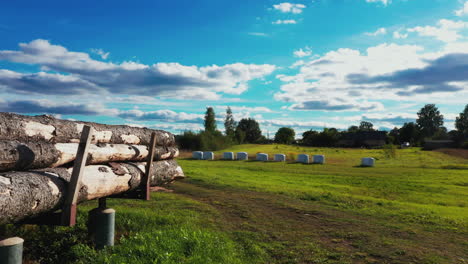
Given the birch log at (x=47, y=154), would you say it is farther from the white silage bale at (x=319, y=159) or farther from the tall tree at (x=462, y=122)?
the tall tree at (x=462, y=122)

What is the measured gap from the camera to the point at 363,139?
316 feet

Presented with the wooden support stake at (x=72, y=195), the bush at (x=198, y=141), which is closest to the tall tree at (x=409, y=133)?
the bush at (x=198, y=141)

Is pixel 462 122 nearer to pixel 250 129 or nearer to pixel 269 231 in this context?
pixel 250 129

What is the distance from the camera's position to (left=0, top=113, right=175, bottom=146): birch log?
4.83 meters

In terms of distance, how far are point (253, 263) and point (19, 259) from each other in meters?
4.10

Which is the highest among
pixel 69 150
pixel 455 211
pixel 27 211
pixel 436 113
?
pixel 436 113

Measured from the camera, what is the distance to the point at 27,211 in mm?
4488

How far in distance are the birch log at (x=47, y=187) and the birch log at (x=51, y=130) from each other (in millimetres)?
554

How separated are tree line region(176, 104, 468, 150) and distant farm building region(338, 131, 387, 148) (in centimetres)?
123

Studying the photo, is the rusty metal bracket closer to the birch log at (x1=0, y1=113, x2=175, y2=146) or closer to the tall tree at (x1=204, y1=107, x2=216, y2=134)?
the birch log at (x1=0, y1=113, x2=175, y2=146)

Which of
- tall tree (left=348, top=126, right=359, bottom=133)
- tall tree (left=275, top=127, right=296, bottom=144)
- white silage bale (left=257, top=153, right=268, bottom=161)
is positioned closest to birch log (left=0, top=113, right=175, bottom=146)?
white silage bale (left=257, top=153, right=268, bottom=161)

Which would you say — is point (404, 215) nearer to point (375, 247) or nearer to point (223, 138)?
point (375, 247)

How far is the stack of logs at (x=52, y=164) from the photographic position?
14.4 feet

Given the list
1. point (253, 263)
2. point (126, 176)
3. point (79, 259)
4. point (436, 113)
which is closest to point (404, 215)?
point (253, 263)
